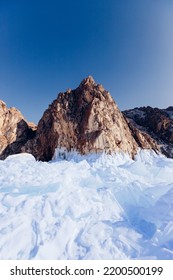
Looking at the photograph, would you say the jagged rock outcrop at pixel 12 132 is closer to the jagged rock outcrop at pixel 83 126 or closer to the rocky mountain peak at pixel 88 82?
the jagged rock outcrop at pixel 83 126

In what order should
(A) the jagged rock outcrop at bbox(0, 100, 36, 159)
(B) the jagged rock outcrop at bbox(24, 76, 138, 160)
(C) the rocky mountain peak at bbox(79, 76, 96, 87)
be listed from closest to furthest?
(B) the jagged rock outcrop at bbox(24, 76, 138, 160), (A) the jagged rock outcrop at bbox(0, 100, 36, 159), (C) the rocky mountain peak at bbox(79, 76, 96, 87)

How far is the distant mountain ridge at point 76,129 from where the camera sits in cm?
2156

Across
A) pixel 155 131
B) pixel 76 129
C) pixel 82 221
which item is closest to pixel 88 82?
pixel 76 129

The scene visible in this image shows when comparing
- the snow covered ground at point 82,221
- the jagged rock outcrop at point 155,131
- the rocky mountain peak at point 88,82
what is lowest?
the snow covered ground at point 82,221

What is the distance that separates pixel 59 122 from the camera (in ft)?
78.4

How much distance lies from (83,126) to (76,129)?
104 cm

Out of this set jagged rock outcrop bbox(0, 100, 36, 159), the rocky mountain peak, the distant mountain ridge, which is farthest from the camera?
the rocky mountain peak

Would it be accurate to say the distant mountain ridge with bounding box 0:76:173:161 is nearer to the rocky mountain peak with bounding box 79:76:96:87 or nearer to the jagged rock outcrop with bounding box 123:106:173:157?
the rocky mountain peak with bounding box 79:76:96:87

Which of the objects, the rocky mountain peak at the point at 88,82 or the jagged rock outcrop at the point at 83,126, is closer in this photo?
the jagged rock outcrop at the point at 83,126

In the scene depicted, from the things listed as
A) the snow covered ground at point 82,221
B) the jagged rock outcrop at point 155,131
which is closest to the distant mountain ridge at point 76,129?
the jagged rock outcrop at point 155,131

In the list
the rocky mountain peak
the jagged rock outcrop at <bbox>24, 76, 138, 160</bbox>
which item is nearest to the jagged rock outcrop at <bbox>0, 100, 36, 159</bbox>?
the jagged rock outcrop at <bbox>24, 76, 138, 160</bbox>

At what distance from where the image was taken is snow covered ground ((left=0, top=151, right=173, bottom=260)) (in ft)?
14.2
